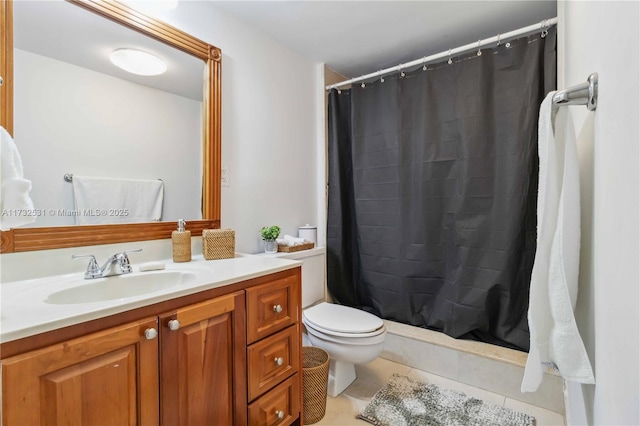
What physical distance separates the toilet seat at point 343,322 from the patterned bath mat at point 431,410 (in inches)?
15.1

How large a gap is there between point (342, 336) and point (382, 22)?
1842 millimetres

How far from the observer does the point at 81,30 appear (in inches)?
46.5

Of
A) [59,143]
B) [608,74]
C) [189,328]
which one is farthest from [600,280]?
[59,143]

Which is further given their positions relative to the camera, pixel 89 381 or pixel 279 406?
pixel 279 406

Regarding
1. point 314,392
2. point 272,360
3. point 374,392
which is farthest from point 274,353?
point 374,392

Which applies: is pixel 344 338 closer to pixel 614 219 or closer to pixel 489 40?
pixel 614 219

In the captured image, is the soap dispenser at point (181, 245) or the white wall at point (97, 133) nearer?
the white wall at point (97, 133)

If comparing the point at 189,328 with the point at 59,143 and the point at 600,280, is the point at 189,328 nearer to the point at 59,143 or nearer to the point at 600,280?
the point at 59,143

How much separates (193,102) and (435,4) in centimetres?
143

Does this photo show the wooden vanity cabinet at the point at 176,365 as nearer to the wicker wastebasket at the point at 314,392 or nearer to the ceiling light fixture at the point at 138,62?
the wicker wastebasket at the point at 314,392

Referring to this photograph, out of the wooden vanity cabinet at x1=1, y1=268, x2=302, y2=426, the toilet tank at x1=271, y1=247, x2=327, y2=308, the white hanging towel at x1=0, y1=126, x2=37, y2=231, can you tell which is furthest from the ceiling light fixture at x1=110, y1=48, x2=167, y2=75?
the toilet tank at x1=271, y1=247, x2=327, y2=308

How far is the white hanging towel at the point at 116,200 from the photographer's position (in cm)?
116

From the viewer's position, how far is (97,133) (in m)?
1.20

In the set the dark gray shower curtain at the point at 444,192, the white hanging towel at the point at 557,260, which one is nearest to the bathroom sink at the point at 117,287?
the white hanging towel at the point at 557,260
